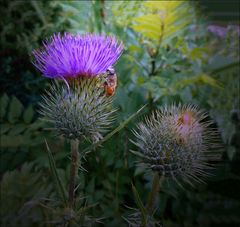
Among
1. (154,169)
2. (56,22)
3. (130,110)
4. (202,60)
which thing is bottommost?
(154,169)

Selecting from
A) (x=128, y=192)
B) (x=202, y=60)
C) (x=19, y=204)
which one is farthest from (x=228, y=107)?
(x=19, y=204)

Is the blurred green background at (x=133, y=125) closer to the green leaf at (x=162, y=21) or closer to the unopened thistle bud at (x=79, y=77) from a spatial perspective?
the green leaf at (x=162, y=21)

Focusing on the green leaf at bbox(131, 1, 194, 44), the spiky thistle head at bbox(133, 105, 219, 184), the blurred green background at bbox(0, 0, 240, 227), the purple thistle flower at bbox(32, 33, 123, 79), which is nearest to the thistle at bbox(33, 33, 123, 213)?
the purple thistle flower at bbox(32, 33, 123, 79)

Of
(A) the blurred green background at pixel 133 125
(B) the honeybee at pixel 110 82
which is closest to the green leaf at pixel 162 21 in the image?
(A) the blurred green background at pixel 133 125

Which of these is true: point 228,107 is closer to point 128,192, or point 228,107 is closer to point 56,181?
point 128,192

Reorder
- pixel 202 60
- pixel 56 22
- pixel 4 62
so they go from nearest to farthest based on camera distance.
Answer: pixel 202 60 < pixel 4 62 < pixel 56 22

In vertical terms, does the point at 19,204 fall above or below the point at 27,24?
below
